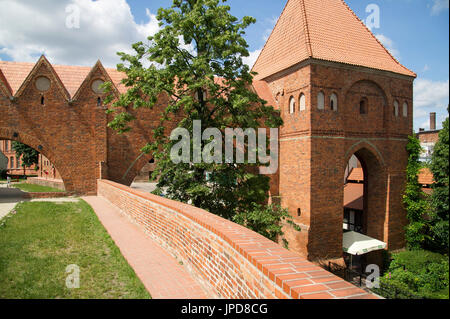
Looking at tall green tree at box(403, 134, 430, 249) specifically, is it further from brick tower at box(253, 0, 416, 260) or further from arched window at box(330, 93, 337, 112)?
arched window at box(330, 93, 337, 112)

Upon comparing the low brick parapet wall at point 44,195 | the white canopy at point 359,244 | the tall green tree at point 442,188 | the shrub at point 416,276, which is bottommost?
the shrub at point 416,276

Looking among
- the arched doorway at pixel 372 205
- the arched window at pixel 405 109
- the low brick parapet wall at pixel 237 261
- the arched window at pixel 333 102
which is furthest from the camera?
the arched window at pixel 405 109

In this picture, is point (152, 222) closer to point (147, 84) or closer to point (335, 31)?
point (147, 84)

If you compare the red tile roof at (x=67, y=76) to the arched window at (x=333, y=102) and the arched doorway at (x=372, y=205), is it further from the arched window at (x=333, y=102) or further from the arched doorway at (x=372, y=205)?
the arched doorway at (x=372, y=205)

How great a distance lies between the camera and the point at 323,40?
1499 centimetres

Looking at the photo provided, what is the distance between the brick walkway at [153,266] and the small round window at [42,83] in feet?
30.7

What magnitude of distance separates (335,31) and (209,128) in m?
9.64

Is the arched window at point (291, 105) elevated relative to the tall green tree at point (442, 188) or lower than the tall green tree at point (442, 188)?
elevated

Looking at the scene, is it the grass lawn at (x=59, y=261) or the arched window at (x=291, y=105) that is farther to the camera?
the arched window at (x=291, y=105)

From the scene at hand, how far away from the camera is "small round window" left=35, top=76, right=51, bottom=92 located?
576 inches

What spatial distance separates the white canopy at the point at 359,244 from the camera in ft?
44.8

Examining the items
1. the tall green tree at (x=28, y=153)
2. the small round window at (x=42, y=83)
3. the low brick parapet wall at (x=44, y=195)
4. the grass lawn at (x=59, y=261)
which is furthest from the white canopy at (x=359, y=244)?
the tall green tree at (x=28, y=153)

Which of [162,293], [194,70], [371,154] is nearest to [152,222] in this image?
[162,293]
